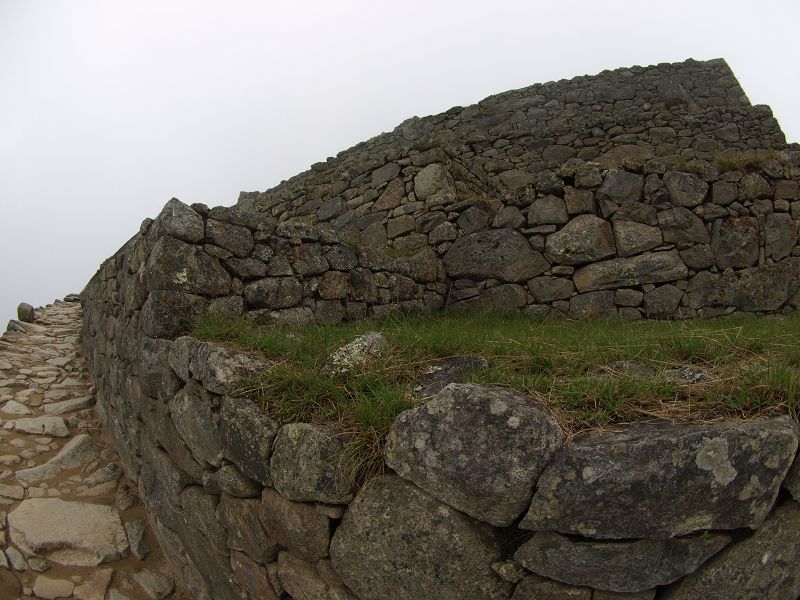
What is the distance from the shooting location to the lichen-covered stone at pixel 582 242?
4.89 m

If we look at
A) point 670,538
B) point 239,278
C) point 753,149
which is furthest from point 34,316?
point 753,149

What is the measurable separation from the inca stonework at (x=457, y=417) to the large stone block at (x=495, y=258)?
0.8 inches

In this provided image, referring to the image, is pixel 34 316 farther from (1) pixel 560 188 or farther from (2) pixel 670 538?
(2) pixel 670 538

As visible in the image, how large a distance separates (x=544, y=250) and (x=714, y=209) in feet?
5.65

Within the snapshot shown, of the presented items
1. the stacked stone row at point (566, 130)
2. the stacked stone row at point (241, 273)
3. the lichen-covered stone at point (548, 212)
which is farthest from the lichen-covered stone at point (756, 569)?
the stacked stone row at point (566, 130)

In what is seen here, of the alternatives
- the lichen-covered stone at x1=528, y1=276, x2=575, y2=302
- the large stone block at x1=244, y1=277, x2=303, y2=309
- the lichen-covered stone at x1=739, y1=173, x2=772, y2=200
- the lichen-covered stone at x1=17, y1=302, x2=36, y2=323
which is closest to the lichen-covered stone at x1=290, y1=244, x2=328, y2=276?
the large stone block at x1=244, y1=277, x2=303, y2=309

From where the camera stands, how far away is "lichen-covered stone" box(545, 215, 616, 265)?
4887 mm

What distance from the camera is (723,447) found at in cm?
161

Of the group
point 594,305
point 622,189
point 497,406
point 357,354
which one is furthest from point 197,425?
point 622,189

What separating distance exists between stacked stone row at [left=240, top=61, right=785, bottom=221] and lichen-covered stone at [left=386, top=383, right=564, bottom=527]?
15.6ft

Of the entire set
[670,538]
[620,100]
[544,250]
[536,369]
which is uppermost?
[620,100]

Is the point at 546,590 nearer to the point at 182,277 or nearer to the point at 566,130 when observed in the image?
the point at 182,277

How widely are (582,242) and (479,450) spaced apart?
3.70 meters

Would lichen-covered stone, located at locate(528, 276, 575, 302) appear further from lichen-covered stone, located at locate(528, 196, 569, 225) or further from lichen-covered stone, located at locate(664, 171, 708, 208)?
lichen-covered stone, located at locate(664, 171, 708, 208)
